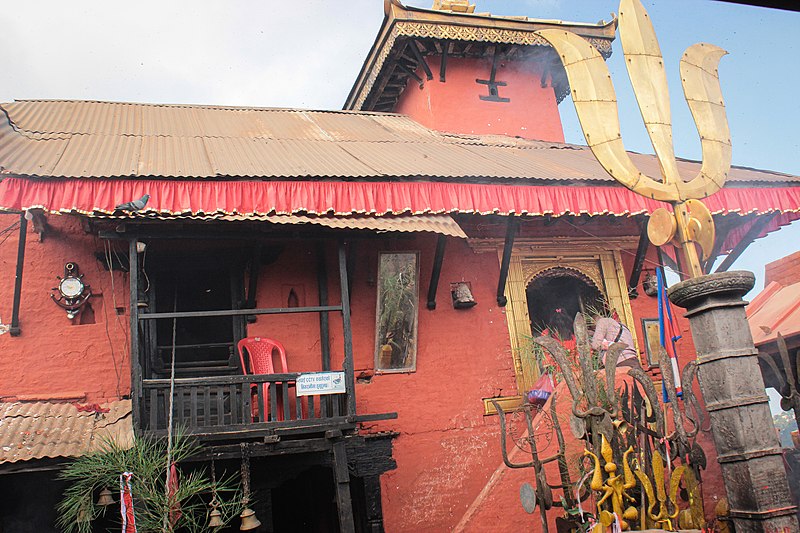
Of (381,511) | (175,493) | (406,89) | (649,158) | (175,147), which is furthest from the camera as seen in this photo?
(406,89)

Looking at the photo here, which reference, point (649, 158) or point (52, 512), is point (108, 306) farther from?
point (649, 158)

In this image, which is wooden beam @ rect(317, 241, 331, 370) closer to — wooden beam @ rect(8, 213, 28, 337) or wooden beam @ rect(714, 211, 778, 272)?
wooden beam @ rect(8, 213, 28, 337)

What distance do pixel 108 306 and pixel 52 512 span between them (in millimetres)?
2200

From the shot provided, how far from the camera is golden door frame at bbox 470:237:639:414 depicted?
360 inches

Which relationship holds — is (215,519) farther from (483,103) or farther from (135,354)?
(483,103)

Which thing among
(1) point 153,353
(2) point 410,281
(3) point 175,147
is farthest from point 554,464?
(3) point 175,147

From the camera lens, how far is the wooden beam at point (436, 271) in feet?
A: 27.9

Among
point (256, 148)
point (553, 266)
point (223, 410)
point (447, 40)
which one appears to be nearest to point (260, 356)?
point (223, 410)

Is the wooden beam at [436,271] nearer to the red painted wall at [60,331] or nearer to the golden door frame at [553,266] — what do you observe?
the golden door frame at [553,266]

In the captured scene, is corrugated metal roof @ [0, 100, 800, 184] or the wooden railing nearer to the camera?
the wooden railing

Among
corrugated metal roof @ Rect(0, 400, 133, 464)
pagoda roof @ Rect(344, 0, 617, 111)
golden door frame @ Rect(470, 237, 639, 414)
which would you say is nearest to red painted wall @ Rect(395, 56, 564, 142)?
pagoda roof @ Rect(344, 0, 617, 111)

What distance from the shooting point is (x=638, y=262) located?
973 centimetres

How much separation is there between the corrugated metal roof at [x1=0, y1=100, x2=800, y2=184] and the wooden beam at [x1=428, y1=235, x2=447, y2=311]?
835 millimetres

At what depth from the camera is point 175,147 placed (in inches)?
336
